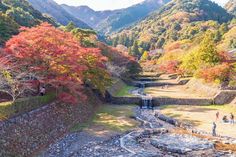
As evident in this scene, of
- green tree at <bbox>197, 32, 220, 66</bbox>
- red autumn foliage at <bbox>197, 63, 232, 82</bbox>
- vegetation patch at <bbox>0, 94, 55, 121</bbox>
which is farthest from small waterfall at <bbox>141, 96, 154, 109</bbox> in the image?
vegetation patch at <bbox>0, 94, 55, 121</bbox>

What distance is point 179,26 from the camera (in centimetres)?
14675

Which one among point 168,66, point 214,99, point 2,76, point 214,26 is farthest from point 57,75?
point 214,26

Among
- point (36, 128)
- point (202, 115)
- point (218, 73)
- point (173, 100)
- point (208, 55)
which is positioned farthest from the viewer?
point (208, 55)

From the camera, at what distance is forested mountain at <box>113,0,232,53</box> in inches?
5002

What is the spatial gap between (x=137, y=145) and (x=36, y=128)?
7.56 m

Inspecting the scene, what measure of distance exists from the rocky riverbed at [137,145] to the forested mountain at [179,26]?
80689 millimetres

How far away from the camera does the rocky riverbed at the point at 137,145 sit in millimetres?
22161

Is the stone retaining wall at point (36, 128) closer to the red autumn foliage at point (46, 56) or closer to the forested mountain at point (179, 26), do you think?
the red autumn foliage at point (46, 56)

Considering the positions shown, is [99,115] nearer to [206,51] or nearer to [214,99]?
[214,99]

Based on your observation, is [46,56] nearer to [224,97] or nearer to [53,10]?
[224,97]

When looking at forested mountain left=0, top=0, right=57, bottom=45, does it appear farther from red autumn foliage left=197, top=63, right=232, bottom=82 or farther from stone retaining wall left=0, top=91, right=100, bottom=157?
red autumn foliage left=197, top=63, right=232, bottom=82

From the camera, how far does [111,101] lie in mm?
43875

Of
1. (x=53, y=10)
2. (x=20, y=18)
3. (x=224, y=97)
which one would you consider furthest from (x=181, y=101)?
(x=53, y=10)

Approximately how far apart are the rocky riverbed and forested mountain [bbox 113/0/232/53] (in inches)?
3177
